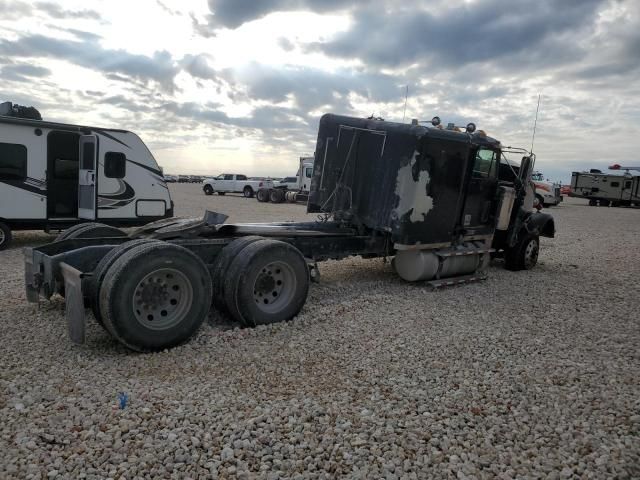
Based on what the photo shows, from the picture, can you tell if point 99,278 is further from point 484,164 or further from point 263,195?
point 263,195

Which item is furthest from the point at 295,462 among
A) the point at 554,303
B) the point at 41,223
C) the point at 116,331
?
the point at 41,223

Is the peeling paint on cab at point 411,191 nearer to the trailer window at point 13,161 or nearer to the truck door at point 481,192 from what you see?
the truck door at point 481,192

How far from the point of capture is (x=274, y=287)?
18.6 feet

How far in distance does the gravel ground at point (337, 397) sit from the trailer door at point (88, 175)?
188 inches

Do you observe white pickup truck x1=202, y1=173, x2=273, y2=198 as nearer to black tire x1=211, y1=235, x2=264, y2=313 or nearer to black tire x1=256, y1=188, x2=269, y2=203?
black tire x1=256, y1=188, x2=269, y2=203

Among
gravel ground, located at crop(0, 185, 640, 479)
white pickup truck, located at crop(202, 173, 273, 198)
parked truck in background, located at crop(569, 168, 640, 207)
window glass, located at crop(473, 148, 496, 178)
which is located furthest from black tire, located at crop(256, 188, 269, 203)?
parked truck in background, located at crop(569, 168, 640, 207)

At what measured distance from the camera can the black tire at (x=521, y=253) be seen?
30.1ft

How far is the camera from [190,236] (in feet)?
19.3

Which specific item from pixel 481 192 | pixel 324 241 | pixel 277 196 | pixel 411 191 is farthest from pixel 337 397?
pixel 277 196

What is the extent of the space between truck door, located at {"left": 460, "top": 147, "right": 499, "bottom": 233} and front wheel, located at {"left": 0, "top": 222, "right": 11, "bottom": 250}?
28.8 feet

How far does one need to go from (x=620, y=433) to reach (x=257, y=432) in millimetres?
2517

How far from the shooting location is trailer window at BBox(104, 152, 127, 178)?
10.8 m

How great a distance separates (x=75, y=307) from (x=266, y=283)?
2001mm

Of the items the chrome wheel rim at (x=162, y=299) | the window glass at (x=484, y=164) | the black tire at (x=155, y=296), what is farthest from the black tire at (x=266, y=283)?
the window glass at (x=484, y=164)
